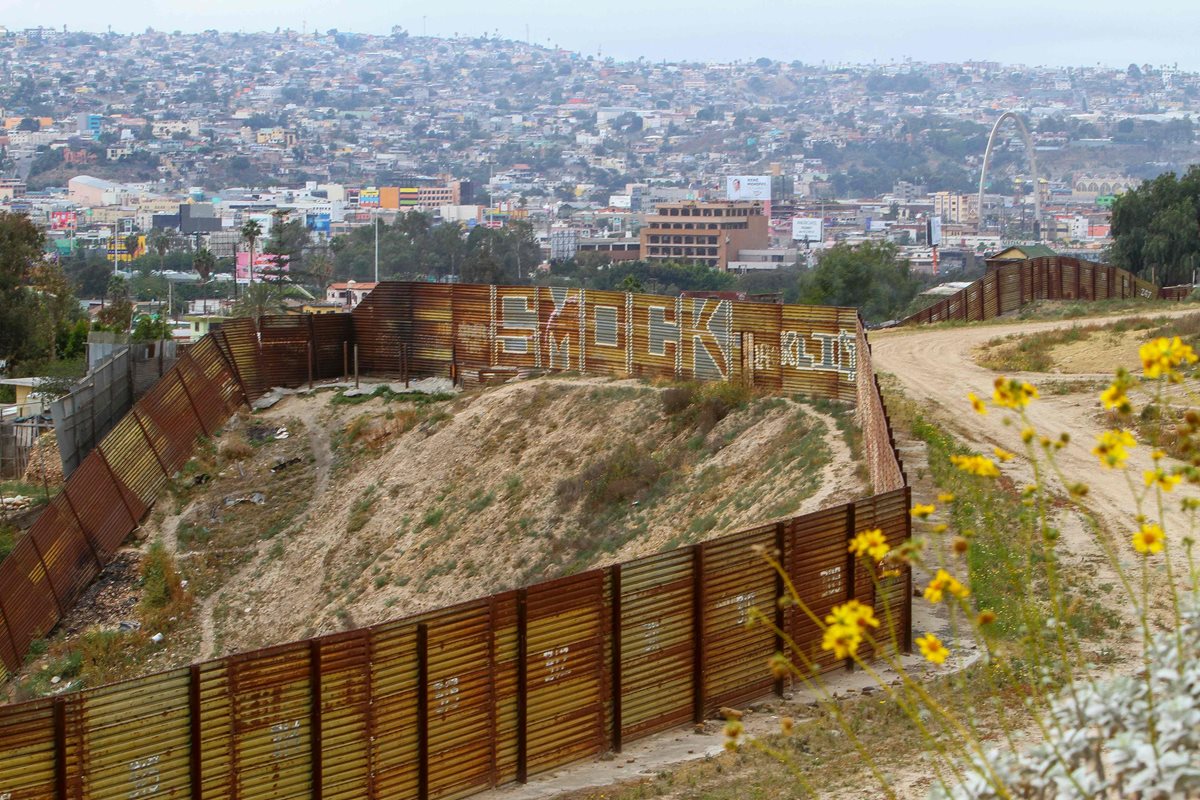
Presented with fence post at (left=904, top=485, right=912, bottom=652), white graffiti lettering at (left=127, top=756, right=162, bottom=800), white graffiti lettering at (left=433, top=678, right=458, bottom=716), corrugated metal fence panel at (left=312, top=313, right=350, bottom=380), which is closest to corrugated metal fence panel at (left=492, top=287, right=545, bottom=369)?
corrugated metal fence panel at (left=312, top=313, right=350, bottom=380)

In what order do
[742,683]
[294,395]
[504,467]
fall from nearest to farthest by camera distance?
1. [742,683]
2. [504,467]
3. [294,395]

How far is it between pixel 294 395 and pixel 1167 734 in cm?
3411

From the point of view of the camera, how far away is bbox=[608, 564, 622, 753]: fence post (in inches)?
538

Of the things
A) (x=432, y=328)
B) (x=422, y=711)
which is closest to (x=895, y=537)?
(x=422, y=711)

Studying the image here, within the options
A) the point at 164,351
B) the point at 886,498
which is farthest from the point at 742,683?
the point at 164,351

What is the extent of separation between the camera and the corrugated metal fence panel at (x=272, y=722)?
460 inches

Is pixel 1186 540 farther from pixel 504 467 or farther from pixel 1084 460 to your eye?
pixel 504 467

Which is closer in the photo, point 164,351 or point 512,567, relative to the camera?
point 512,567

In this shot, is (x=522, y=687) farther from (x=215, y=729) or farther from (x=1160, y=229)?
(x=1160, y=229)

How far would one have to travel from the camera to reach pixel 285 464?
35594 mm

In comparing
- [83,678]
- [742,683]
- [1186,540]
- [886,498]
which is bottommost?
[83,678]

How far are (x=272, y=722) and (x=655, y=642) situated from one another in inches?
144

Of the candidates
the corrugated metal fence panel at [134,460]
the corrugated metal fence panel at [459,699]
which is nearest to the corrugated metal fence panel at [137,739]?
the corrugated metal fence panel at [459,699]

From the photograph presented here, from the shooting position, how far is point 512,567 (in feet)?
93.9
